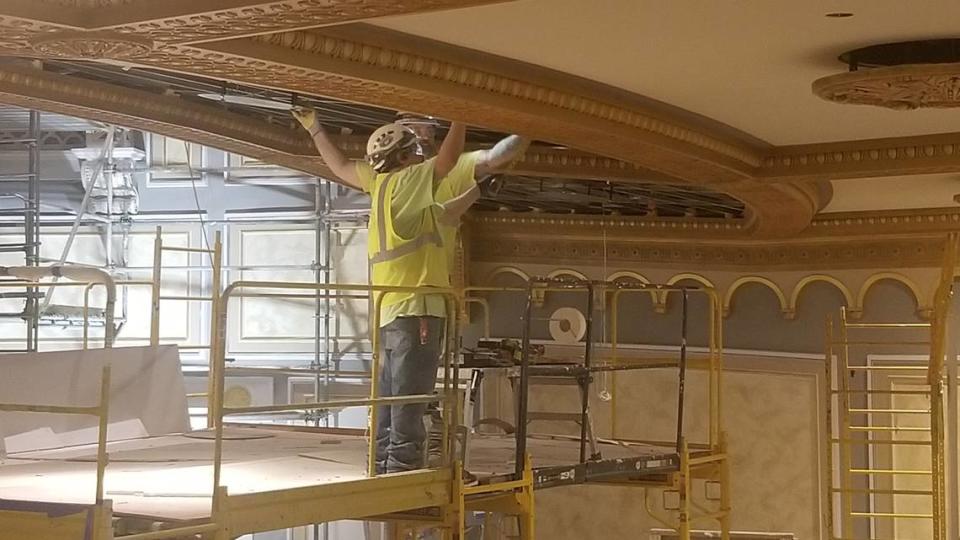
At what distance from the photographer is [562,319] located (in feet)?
26.3

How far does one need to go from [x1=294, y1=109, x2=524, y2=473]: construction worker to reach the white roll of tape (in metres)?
3.05

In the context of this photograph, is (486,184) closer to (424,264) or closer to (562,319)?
(424,264)

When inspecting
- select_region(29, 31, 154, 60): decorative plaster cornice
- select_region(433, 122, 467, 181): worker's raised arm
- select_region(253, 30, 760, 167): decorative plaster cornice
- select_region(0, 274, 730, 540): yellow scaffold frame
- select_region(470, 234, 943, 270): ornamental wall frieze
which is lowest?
select_region(0, 274, 730, 540): yellow scaffold frame

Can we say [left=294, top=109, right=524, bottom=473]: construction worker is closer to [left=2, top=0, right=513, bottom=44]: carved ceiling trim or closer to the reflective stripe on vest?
the reflective stripe on vest

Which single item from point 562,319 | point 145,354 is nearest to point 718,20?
point 145,354

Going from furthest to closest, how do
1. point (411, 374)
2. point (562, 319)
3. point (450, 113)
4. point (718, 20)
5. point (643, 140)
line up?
1. point (562, 319)
2. point (643, 140)
3. point (450, 113)
4. point (411, 374)
5. point (718, 20)

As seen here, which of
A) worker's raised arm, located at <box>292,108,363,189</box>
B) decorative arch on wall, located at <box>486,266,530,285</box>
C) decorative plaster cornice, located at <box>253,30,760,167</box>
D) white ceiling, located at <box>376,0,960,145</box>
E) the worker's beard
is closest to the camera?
white ceiling, located at <box>376,0,960,145</box>

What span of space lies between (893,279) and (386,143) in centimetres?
585

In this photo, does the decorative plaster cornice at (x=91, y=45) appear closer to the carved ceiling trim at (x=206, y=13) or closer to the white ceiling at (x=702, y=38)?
the carved ceiling trim at (x=206, y=13)

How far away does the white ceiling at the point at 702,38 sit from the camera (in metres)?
4.30

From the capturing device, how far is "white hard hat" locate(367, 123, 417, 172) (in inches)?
195

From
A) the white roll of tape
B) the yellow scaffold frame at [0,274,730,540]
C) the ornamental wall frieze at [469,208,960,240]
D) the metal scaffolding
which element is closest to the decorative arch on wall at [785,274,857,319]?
the ornamental wall frieze at [469,208,960,240]

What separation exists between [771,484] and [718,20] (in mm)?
5955

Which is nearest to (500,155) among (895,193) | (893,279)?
(895,193)
